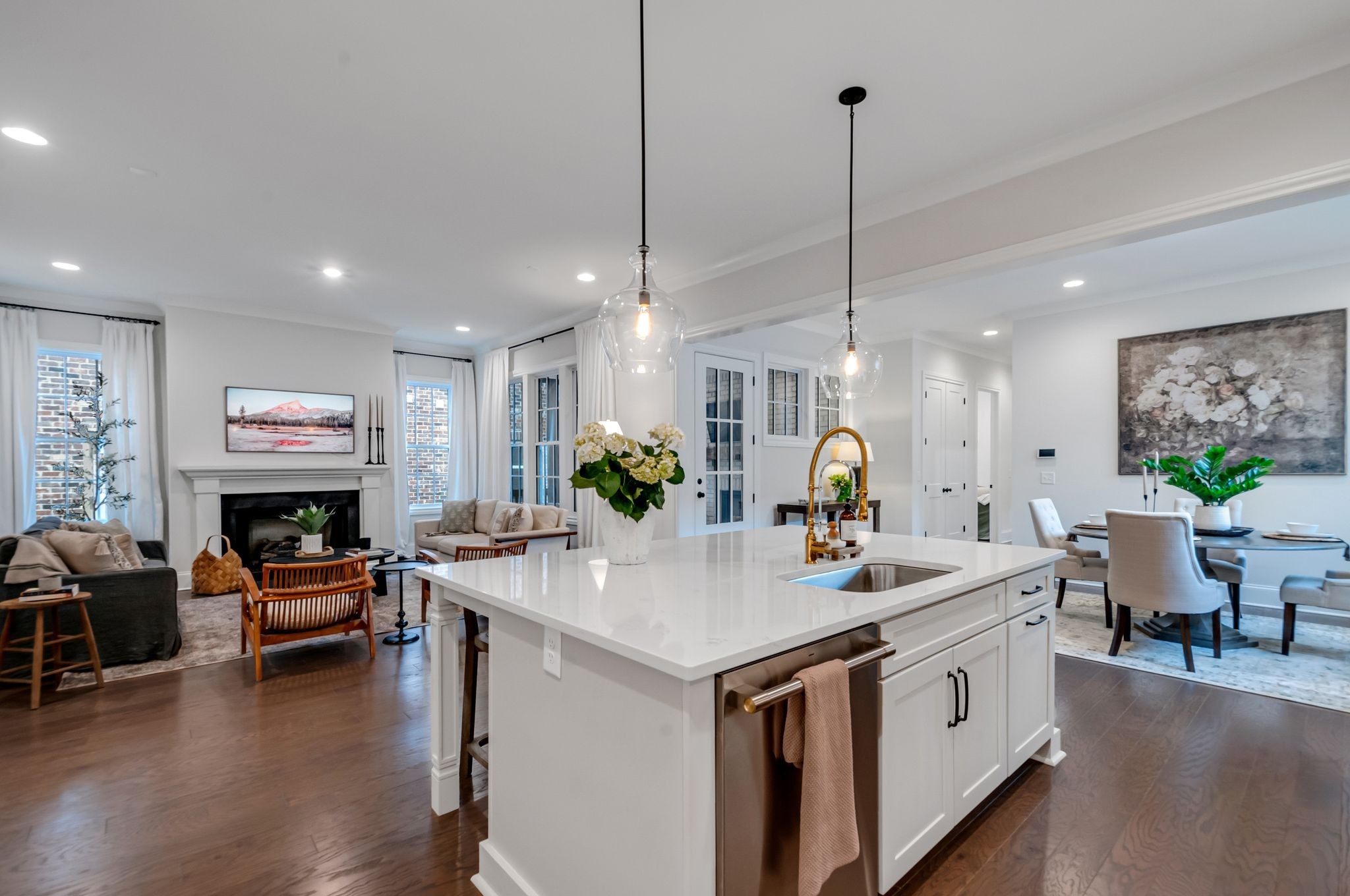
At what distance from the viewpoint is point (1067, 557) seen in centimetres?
459

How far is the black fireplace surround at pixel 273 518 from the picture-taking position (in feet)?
20.2

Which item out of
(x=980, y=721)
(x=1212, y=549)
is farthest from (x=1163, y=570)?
(x=980, y=721)

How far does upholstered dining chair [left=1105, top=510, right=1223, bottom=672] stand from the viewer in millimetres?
3492

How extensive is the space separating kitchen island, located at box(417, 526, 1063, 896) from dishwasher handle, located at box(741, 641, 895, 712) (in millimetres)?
64

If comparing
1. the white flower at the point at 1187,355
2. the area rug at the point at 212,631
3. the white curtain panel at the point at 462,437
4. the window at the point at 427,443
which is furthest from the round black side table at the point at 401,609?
the white flower at the point at 1187,355

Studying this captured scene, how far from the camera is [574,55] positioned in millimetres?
2328

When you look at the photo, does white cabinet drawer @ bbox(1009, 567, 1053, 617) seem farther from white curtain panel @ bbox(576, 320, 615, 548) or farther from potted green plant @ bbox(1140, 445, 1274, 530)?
white curtain panel @ bbox(576, 320, 615, 548)

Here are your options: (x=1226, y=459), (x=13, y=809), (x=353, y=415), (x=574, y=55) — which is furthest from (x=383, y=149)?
(x=1226, y=459)

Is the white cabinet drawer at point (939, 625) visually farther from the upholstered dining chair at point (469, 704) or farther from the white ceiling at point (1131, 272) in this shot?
the white ceiling at point (1131, 272)

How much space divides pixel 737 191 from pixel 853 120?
84 cm

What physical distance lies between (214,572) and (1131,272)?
8318 mm

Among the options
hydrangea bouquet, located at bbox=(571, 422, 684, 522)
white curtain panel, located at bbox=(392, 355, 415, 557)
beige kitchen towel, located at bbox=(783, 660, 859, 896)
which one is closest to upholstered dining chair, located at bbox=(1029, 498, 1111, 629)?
hydrangea bouquet, located at bbox=(571, 422, 684, 522)

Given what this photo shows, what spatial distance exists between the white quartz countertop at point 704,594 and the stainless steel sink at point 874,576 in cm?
3

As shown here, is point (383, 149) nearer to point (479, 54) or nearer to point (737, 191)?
point (479, 54)
